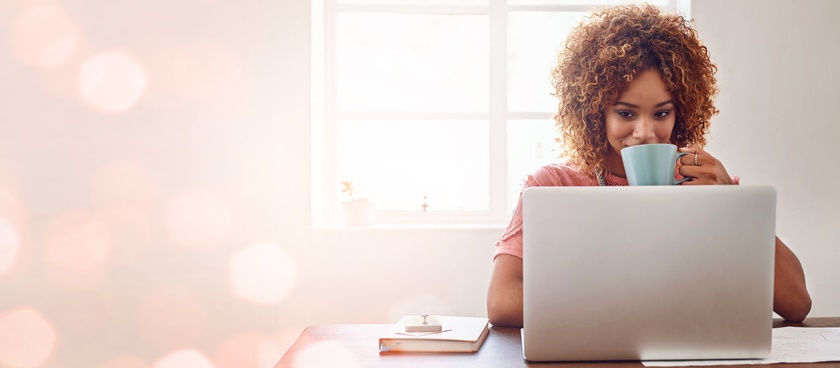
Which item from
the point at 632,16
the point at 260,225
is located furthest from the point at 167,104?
the point at 632,16

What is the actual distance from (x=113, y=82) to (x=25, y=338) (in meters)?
1.02

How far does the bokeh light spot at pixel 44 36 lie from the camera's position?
7.39 ft

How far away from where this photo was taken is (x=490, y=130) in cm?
253

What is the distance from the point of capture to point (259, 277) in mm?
2248

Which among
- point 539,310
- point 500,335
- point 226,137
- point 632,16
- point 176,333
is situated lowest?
point 176,333

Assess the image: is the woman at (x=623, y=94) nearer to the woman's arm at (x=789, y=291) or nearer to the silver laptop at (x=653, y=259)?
the woman's arm at (x=789, y=291)

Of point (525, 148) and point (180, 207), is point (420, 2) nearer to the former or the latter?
point (525, 148)

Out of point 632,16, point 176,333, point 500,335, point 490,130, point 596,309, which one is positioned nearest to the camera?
point 596,309

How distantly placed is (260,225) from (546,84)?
131cm

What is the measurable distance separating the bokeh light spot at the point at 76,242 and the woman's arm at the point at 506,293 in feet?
5.37

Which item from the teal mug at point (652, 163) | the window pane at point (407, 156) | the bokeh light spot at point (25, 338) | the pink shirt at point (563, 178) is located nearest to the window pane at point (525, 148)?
the window pane at point (407, 156)

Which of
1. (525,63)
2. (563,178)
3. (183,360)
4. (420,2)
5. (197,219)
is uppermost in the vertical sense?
(420,2)

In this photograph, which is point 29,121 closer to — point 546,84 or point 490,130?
point 490,130

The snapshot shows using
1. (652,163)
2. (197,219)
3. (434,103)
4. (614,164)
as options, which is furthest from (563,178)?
(197,219)
